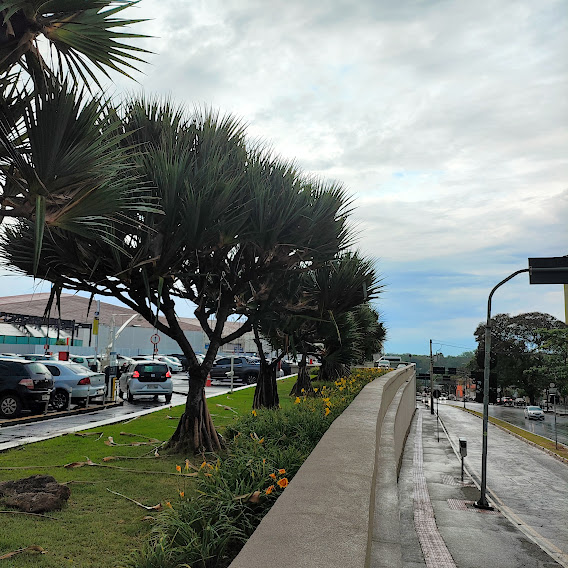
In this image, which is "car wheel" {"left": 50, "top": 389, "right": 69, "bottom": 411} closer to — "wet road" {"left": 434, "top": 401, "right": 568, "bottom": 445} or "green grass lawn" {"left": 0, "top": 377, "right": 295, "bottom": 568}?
"green grass lawn" {"left": 0, "top": 377, "right": 295, "bottom": 568}

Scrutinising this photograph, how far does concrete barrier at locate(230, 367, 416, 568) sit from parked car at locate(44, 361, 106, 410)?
49.6 feet

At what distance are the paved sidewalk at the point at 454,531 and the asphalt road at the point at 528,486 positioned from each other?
845mm

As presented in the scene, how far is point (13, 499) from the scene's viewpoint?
252 inches

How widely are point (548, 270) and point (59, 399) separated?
16.0 metres

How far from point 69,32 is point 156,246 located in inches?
169

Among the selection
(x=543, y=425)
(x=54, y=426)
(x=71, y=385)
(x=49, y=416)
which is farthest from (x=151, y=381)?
(x=543, y=425)

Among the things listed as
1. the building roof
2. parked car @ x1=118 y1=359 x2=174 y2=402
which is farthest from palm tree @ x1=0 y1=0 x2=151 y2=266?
the building roof

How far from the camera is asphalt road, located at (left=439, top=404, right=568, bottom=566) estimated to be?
18219mm

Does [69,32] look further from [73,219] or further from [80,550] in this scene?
[80,550]

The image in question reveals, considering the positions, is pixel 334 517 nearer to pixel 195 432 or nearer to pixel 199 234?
pixel 199 234

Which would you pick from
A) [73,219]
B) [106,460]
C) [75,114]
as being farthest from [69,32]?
[106,460]

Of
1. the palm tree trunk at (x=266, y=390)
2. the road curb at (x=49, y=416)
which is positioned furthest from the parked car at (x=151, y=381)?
the palm tree trunk at (x=266, y=390)

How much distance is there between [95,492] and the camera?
7.35 meters

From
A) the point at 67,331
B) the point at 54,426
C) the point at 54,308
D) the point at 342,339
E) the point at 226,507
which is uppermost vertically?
the point at 54,308
